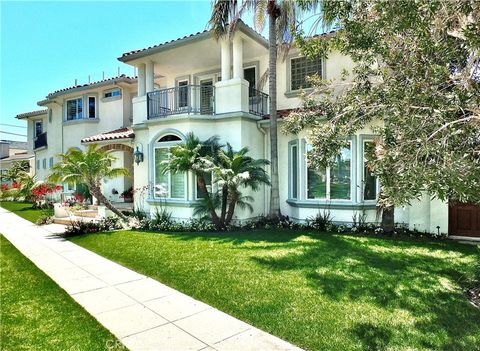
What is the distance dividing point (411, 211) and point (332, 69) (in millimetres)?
7524

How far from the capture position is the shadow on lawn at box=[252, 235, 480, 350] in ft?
16.3

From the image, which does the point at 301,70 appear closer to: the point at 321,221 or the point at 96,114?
the point at 321,221

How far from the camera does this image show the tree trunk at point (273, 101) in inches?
515

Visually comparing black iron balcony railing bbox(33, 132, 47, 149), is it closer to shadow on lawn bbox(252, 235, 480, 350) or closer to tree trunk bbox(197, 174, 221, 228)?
tree trunk bbox(197, 174, 221, 228)

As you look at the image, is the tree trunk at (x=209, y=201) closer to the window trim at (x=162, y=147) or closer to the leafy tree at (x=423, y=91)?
the window trim at (x=162, y=147)

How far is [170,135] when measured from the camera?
49.8 feet

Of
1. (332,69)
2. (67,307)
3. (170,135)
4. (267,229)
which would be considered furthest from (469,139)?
(170,135)

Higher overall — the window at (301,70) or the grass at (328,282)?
the window at (301,70)

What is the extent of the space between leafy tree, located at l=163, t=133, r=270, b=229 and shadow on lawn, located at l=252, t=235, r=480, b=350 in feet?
11.2

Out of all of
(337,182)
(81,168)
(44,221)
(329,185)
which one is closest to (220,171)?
(329,185)

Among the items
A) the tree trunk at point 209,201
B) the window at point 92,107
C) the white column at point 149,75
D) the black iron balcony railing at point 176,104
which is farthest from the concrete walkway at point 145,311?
the window at point 92,107

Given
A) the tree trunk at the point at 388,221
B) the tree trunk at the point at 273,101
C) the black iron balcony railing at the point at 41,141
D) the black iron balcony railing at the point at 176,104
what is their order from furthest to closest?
the black iron balcony railing at the point at 41,141 → the black iron balcony railing at the point at 176,104 → the tree trunk at the point at 273,101 → the tree trunk at the point at 388,221

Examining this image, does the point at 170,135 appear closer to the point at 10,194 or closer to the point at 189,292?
the point at 189,292

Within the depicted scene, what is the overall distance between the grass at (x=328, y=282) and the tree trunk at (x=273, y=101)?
2.40 m
